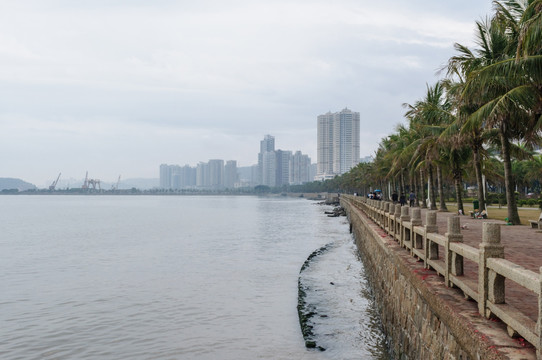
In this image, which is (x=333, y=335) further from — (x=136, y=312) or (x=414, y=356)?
(x=136, y=312)

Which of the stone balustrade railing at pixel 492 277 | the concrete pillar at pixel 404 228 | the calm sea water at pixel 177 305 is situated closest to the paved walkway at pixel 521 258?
the stone balustrade railing at pixel 492 277

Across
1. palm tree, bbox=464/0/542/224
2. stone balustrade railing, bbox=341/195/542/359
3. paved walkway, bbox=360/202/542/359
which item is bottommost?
paved walkway, bbox=360/202/542/359

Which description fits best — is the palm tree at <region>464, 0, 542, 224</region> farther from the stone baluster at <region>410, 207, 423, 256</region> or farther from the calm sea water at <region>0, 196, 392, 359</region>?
the calm sea water at <region>0, 196, 392, 359</region>

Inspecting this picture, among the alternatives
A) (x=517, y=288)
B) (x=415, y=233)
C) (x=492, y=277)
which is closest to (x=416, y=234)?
(x=415, y=233)

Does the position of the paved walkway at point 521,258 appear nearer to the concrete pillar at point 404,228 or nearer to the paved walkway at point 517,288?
the paved walkway at point 517,288

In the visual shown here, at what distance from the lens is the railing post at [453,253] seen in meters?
7.18

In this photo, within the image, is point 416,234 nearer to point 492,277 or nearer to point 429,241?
point 429,241

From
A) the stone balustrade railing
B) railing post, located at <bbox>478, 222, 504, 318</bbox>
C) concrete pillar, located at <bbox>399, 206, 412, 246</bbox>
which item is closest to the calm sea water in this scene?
concrete pillar, located at <bbox>399, 206, 412, 246</bbox>

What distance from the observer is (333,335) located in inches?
533

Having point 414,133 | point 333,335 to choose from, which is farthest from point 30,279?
point 414,133

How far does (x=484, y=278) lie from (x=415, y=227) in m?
5.12

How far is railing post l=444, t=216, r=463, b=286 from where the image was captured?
23.6 ft

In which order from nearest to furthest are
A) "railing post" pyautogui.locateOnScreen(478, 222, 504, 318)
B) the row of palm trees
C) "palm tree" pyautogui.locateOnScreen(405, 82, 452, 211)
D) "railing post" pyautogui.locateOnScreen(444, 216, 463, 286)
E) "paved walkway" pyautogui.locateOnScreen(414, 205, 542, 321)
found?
"railing post" pyautogui.locateOnScreen(478, 222, 504, 318), "paved walkway" pyautogui.locateOnScreen(414, 205, 542, 321), "railing post" pyautogui.locateOnScreen(444, 216, 463, 286), the row of palm trees, "palm tree" pyautogui.locateOnScreen(405, 82, 452, 211)

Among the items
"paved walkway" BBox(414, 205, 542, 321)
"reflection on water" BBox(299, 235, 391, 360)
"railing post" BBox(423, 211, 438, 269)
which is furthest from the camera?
"reflection on water" BBox(299, 235, 391, 360)
